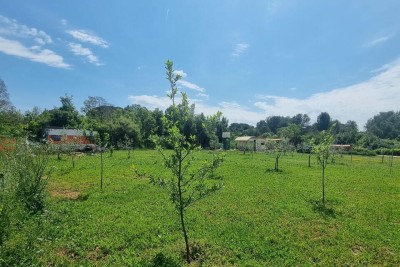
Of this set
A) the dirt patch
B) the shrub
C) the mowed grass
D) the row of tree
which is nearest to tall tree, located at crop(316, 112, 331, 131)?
the row of tree

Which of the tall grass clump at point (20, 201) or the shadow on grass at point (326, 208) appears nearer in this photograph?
the tall grass clump at point (20, 201)

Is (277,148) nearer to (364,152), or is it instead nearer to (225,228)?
(225,228)

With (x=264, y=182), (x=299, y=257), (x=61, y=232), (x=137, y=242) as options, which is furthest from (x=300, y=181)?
(x=61, y=232)

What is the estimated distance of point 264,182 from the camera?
17.8 metres

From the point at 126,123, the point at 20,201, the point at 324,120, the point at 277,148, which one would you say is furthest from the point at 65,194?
the point at 324,120

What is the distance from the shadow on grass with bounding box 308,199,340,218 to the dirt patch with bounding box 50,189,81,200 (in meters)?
10.8

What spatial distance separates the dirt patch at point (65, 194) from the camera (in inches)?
504

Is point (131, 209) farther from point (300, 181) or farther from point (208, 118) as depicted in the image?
point (300, 181)

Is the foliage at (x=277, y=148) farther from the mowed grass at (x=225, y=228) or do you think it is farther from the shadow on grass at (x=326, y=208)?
the shadow on grass at (x=326, y=208)

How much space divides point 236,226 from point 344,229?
3.79 metres

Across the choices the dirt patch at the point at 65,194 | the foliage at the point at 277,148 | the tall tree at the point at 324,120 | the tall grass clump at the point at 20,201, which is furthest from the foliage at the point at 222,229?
the tall tree at the point at 324,120

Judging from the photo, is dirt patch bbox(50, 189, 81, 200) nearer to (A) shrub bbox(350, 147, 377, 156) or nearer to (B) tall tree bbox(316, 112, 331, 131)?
(A) shrub bbox(350, 147, 377, 156)

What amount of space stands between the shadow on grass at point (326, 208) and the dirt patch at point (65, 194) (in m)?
10.8

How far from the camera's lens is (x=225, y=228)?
9078 mm
